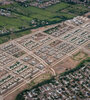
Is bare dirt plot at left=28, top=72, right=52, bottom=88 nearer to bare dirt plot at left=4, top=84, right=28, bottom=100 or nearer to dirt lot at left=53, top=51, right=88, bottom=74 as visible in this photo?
bare dirt plot at left=4, top=84, right=28, bottom=100

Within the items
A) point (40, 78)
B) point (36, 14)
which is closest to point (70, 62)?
point (40, 78)

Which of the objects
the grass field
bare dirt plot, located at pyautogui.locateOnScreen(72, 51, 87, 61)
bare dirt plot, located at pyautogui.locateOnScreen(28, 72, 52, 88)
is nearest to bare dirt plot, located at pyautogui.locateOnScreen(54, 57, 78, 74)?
bare dirt plot, located at pyautogui.locateOnScreen(72, 51, 87, 61)

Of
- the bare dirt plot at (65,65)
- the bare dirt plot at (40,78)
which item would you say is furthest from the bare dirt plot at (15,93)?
the bare dirt plot at (65,65)

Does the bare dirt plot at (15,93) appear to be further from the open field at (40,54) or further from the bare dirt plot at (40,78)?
the bare dirt plot at (40,78)

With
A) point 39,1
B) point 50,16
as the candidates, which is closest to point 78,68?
point 50,16

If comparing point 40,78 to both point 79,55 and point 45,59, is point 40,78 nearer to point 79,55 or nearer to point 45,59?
point 45,59

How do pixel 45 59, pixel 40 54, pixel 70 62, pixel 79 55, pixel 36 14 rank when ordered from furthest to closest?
1. pixel 36 14
2. pixel 79 55
3. pixel 40 54
4. pixel 45 59
5. pixel 70 62
